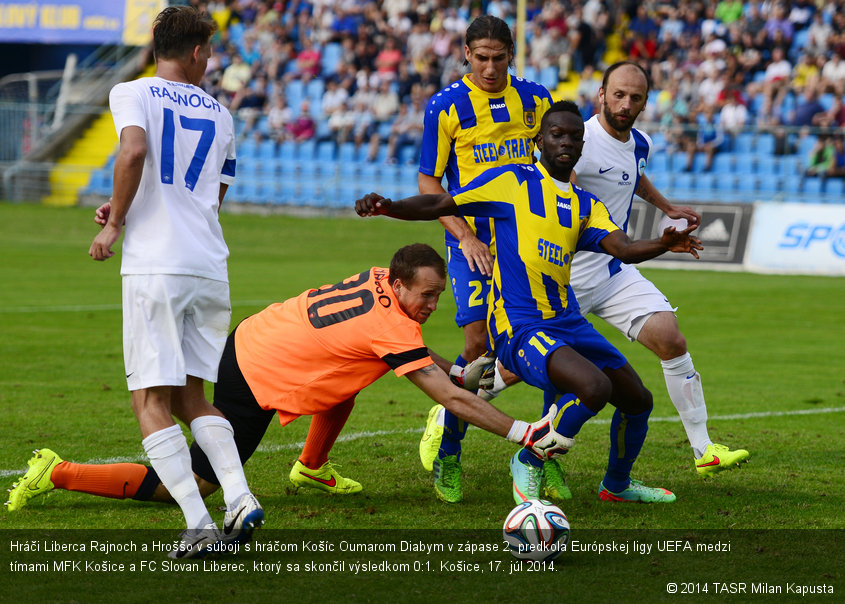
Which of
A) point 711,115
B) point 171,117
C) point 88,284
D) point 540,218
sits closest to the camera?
point 171,117

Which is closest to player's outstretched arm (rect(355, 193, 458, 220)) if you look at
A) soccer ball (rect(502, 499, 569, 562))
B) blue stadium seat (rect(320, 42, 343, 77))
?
soccer ball (rect(502, 499, 569, 562))

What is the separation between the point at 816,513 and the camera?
5742 millimetres

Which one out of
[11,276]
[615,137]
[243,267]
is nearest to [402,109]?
[243,267]

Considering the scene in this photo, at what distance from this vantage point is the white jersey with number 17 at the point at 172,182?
494cm

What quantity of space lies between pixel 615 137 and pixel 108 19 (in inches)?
1334

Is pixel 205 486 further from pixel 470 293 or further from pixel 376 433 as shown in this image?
A: pixel 376 433

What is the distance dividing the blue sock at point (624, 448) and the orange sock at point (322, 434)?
141cm

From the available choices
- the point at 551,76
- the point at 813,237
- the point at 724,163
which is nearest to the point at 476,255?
the point at 813,237

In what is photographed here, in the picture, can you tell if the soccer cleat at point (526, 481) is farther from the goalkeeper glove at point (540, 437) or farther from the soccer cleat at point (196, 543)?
the soccer cleat at point (196, 543)

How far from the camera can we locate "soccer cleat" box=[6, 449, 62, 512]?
5516 millimetres

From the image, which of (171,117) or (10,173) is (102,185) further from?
(171,117)

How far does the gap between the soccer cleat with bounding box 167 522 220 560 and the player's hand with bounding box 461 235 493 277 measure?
222 centimetres

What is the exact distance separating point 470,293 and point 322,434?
117 cm

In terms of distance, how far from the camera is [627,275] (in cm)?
671
